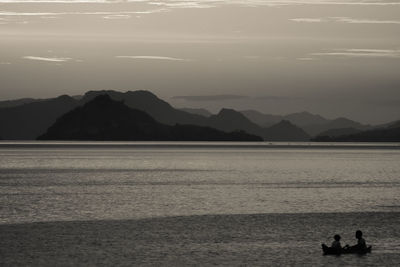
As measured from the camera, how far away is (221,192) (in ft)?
379

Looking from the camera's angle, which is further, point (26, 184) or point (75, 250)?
point (26, 184)

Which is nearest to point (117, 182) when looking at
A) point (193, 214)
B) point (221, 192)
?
point (221, 192)

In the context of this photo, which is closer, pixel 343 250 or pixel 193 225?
pixel 343 250

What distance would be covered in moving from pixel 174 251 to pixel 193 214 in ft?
84.1

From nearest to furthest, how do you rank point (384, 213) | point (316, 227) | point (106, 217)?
point (316, 227) → point (106, 217) → point (384, 213)

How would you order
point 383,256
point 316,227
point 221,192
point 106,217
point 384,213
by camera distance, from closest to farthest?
point 383,256, point 316,227, point 106,217, point 384,213, point 221,192

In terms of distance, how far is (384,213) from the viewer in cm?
8456

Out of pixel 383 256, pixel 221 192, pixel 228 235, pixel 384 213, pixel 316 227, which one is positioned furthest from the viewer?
pixel 221 192

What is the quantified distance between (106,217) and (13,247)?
21527 mm

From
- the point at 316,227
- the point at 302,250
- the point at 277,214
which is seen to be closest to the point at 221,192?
the point at 277,214

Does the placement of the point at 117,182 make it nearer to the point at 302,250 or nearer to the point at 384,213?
the point at 384,213

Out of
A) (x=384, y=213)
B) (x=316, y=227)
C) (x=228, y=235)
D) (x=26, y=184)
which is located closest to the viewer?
→ (x=228, y=235)

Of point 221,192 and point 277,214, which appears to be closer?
point 277,214

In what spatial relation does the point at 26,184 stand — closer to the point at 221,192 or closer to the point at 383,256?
the point at 221,192
